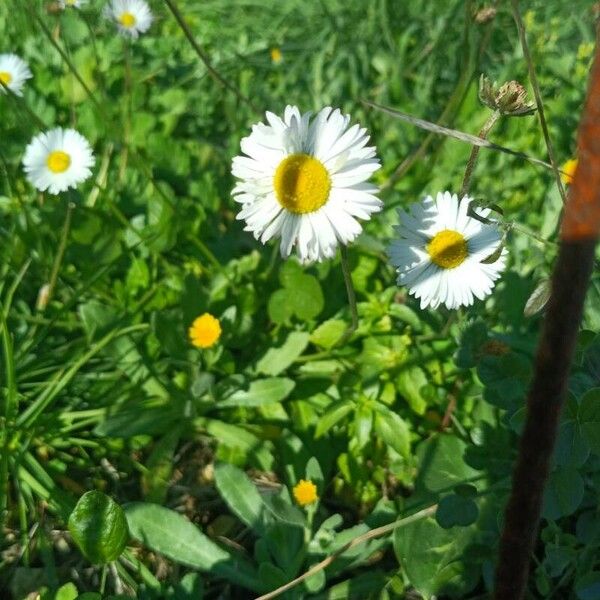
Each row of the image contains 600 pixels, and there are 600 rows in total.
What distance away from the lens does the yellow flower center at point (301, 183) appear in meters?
1.48

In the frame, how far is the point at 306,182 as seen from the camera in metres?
1.49

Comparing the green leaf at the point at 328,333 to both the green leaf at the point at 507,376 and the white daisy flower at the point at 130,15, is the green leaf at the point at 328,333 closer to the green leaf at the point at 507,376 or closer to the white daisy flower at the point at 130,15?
the green leaf at the point at 507,376

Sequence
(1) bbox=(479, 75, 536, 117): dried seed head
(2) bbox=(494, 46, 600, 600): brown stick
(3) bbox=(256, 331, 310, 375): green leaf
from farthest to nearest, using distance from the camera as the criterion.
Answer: (3) bbox=(256, 331, 310, 375): green leaf < (1) bbox=(479, 75, 536, 117): dried seed head < (2) bbox=(494, 46, 600, 600): brown stick

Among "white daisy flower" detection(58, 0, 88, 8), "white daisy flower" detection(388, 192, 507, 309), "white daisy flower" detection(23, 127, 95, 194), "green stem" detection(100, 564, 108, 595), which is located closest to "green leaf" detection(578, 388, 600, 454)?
"white daisy flower" detection(388, 192, 507, 309)

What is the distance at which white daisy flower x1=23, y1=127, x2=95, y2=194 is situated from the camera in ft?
6.91

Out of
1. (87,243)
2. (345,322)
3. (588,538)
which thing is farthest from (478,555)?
(87,243)

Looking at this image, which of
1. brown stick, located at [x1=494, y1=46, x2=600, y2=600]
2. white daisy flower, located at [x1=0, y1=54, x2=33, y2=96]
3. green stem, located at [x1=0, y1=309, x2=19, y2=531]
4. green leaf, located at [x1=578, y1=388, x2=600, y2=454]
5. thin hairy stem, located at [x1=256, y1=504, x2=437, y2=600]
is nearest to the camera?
brown stick, located at [x1=494, y1=46, x2=600, y2=600]

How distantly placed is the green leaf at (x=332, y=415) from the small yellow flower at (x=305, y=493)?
18 cm

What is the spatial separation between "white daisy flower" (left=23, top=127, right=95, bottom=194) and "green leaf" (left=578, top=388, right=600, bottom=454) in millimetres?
1346

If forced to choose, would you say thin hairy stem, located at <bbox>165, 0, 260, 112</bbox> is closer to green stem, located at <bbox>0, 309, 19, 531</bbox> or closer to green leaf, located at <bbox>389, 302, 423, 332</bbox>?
green leaf, located at <bbox>389, 302, 423, 332</bbox>

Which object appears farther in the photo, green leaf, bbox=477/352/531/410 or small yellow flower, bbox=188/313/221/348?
small yellow flower, bbox=188/313/221/348

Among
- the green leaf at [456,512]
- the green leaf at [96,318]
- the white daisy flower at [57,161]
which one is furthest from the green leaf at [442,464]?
the white daisy flower at [57,161]

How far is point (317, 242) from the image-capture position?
57.7 inches

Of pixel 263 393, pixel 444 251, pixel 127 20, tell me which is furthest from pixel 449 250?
pixel 127 20
